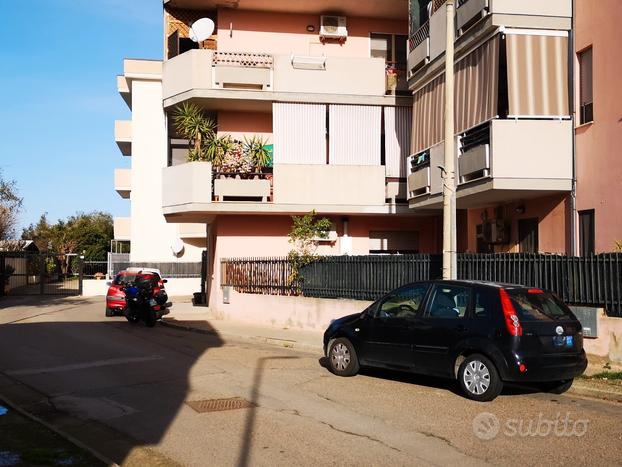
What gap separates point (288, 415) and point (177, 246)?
30833 mm

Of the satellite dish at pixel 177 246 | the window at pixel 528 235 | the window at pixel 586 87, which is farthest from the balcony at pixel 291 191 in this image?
the satellite dish at pixel 177 246

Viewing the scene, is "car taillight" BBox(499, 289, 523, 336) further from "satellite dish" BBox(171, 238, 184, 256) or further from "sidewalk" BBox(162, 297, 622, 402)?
"satellite dish" BBox(171, 238, 184, 256)

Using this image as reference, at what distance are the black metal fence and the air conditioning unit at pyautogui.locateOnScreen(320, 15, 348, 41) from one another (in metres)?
8.40

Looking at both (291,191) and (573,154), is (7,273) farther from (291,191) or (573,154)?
(573,154)

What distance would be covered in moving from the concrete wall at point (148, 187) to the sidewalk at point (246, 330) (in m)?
15.2

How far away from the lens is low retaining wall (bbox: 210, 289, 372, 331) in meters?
16.9

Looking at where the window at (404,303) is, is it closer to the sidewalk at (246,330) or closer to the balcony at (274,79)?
the sidewalk at (246,330)

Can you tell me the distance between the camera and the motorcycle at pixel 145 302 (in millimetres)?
20672

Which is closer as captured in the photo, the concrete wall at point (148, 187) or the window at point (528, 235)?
the window at point (528, 235)

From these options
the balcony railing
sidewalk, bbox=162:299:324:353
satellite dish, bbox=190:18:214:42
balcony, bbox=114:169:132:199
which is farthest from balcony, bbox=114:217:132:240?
satellite dish, bbox=190:18:214:42

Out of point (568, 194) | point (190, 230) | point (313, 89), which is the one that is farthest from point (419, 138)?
point (190, 230)

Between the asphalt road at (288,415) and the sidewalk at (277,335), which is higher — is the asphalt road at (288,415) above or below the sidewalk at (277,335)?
below

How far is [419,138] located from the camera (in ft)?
63.8

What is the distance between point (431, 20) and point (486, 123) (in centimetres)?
468
